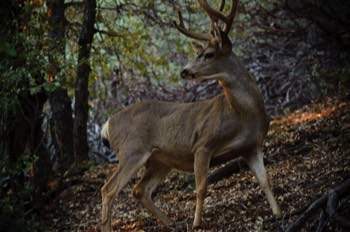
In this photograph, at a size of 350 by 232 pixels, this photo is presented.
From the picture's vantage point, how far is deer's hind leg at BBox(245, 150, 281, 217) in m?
6.95

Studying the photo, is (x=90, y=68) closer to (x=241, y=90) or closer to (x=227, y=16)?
(x=227, y=16)

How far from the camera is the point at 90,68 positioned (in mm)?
12336

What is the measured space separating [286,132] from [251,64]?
5.96 metres

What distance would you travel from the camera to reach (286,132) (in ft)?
36.2

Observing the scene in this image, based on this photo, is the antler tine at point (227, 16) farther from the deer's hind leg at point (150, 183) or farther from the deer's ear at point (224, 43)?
the deer's hind leg at point (150, 183)

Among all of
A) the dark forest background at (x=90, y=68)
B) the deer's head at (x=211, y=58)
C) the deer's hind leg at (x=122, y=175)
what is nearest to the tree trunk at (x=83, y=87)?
the dark forest background at (x=90, y=68)

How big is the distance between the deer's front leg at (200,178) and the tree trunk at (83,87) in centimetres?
519

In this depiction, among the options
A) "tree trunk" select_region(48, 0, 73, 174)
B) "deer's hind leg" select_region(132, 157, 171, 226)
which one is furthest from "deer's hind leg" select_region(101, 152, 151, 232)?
"tree trunk" select_region(48, 0, 73, 174)

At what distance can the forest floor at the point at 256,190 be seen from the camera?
23.1 feet

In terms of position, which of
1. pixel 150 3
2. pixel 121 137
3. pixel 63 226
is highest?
pixel 150 3

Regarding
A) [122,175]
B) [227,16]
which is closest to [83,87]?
[122,175]

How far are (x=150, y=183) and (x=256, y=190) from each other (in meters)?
1.26

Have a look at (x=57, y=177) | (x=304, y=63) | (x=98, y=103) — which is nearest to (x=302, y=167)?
(x=57, y=177)

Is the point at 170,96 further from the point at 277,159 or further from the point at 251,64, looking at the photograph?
the point at 277,159
